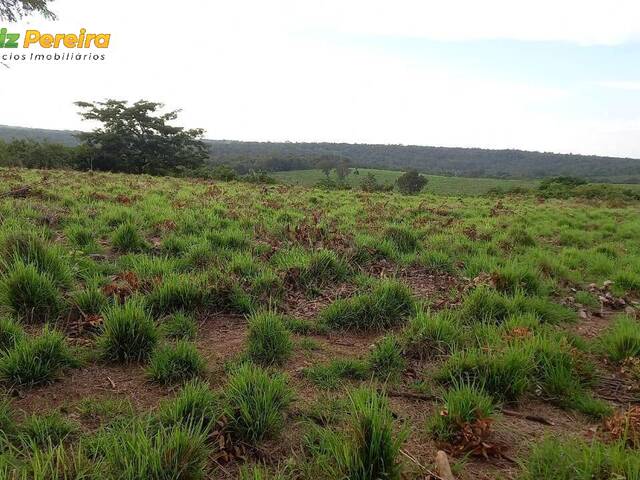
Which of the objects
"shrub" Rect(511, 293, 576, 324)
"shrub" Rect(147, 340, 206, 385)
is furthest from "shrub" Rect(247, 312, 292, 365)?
"shrub" Rect(511, 293, 576, 324)

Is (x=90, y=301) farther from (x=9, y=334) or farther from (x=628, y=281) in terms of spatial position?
(x=628, y=281)

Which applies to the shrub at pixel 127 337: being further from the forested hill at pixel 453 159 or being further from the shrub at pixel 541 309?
the forested hill at pixel 453 159

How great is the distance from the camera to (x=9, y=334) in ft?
11.2

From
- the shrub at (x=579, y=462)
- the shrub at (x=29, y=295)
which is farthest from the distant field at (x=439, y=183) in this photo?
the shrub at (x=579, y=462)

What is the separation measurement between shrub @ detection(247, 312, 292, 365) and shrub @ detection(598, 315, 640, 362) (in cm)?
305

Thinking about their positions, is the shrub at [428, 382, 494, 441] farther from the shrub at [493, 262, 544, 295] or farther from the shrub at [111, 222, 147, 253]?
the shrub at [111, 222, 147, 253]

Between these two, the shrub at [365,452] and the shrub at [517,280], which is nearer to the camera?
the shrub at [365,452]

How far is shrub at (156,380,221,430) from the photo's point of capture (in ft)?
8.64

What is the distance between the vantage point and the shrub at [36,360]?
9.98 feet

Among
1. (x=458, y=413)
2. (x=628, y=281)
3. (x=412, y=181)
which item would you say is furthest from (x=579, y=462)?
(x=412, y=181)

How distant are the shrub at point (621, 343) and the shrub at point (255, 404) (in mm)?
3151

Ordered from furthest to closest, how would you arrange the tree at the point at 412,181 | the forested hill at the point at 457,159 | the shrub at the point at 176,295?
the forested hill at the point at 457,159, the tree at the point at 412,181, the shrub at the point at 176,295

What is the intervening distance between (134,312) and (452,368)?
2.74 m

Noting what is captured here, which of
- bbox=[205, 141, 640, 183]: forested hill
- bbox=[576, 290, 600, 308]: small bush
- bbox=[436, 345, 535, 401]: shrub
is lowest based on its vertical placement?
bbox=[436, 345, 535, 401]: shrub
